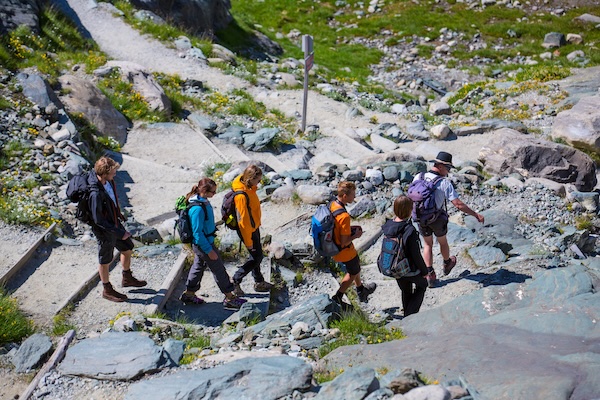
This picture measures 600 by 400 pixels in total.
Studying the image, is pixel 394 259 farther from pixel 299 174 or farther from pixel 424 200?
pixel 299 174

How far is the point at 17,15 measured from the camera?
17203mm

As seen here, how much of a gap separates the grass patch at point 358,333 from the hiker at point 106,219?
2964 mm

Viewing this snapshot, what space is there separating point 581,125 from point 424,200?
9.25 metres

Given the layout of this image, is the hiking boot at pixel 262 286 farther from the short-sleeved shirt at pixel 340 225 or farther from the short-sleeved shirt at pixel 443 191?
the short-sleeved shirt at pixel 443 191

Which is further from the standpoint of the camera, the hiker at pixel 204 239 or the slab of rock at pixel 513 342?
the hiker at pixel 204 239

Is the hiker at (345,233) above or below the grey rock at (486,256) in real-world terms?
above

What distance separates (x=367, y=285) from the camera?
893cm

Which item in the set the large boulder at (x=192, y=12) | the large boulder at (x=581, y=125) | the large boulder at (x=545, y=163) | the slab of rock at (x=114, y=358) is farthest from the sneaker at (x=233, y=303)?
the large boulder at (x=192, y=12)

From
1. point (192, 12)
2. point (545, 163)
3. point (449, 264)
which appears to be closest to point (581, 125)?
point (545, 163)

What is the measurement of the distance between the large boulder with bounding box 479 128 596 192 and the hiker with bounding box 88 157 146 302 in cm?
888

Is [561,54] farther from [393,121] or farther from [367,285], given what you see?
[367,285]

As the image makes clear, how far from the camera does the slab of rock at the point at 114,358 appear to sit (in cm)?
607

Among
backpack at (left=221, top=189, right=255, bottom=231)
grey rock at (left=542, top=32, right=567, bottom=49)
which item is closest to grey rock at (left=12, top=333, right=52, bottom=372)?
backpack at (left=221, top=189, right=255, bottom=231)

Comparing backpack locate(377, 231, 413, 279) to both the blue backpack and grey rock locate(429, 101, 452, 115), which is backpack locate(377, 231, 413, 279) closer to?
the blue backpack
